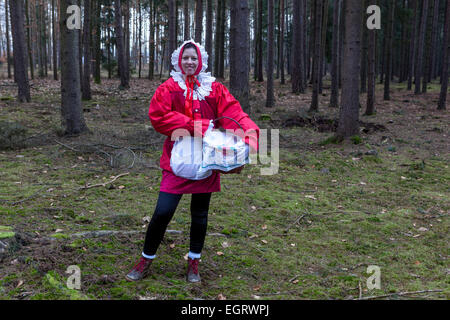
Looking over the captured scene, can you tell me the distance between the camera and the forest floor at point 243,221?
10.5ft

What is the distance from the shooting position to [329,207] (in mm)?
5504

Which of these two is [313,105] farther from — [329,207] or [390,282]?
[390,282]

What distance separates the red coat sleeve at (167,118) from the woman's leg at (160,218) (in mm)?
515

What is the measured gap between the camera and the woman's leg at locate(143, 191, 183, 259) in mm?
3029

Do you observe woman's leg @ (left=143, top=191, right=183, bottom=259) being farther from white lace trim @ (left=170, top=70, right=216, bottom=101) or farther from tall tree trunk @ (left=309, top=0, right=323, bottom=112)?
tall tree trunk @ (left=309, top=0, right=323, bottom=112)

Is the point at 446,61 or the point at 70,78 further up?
the point at 446,61

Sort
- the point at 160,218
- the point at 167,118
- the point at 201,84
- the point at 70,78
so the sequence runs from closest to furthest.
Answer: the point at 167,118, the point at 160,218, the point at 201,84, the point at 70,78

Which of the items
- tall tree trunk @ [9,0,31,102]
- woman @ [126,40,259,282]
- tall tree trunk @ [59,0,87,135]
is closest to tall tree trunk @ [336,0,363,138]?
tall tree trunk @ [59,0,87,135]

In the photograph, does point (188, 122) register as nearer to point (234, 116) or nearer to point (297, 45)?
point (234, 116)

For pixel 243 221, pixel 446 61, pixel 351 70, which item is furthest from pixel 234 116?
pixel 446 61

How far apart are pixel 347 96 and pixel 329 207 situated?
4331mm

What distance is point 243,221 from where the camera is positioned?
4.85 metres

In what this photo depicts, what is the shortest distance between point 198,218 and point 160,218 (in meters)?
0.33

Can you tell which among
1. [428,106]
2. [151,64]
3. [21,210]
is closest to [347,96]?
[21,210]
